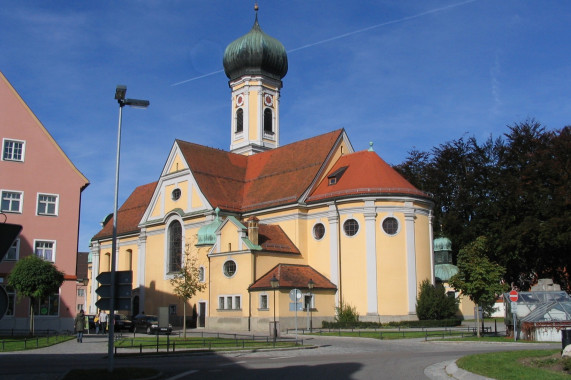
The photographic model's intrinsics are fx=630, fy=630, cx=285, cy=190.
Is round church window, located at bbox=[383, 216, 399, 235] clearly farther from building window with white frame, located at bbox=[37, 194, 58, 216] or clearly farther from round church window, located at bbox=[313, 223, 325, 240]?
building window with white frame, located at bbox=[37, 194, 58, 216]

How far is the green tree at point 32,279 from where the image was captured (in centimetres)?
3319

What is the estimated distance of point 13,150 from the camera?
38438 millimetres

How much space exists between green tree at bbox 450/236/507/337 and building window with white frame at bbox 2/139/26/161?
2651 cm

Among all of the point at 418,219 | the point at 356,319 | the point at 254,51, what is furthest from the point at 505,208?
the point at 254,51

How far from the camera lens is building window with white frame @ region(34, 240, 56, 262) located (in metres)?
38.6

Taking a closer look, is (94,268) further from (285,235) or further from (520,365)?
(520,365)

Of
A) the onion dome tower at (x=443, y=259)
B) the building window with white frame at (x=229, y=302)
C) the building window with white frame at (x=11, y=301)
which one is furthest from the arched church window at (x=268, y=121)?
the building window with white frame at (x=11, y=301)

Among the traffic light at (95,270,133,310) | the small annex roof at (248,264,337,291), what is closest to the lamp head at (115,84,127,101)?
the traffic light at (95,270,133,310)

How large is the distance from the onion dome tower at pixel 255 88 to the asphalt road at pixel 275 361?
38367mm

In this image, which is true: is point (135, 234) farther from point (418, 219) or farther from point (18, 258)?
point (418, 219)

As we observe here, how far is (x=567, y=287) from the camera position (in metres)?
45.8

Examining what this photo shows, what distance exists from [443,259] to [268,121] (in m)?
22.5

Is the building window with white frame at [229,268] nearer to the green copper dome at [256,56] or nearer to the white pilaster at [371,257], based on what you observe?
the white pilaster at [371,257]

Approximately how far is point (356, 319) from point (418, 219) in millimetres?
8788
